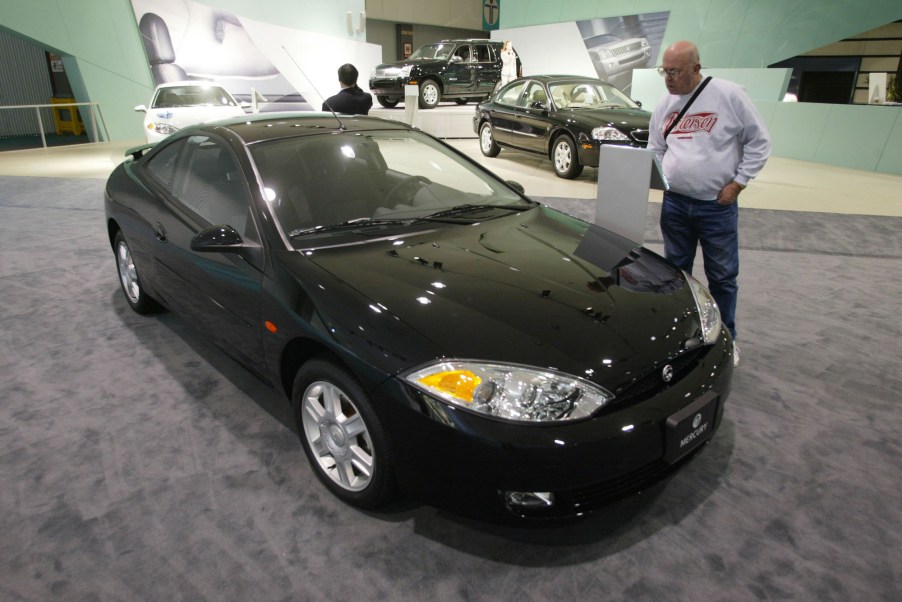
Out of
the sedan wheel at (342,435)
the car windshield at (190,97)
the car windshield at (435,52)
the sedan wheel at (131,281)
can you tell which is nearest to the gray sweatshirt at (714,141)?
the sedan wheel at (342,435)

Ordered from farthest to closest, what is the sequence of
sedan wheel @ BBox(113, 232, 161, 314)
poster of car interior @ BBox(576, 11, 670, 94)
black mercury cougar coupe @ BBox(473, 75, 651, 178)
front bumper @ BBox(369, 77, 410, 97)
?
1. poster of car interior @ BBox(576, 11, 670, 94)
2. front bumper @ BBox(369, 77, 410, 97)
3. black mercury cougar coupe @ BBox(473, 75, 651, 178)
4. sedan wheel @ BBox(113, 232, 161, 314)

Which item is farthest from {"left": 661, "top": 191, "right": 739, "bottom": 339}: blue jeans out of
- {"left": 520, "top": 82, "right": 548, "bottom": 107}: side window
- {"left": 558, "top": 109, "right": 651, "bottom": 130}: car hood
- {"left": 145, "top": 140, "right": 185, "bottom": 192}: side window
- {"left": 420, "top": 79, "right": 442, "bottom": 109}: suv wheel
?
{"left": 420, "top": 79, "right": 442, "bottom": 109}: suv wheel

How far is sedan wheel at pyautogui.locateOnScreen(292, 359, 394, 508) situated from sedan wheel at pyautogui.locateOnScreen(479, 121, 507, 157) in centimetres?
753

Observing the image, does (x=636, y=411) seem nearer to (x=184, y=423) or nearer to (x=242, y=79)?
(x=184, y=423)

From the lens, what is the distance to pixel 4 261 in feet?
14.5

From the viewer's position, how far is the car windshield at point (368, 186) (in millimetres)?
2234

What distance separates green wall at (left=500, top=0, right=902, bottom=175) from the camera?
28.7 feet

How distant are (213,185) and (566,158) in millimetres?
5618

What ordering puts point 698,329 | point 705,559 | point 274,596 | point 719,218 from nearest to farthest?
point 274,596 < point 705,559 < point 698,329 < point 719,218

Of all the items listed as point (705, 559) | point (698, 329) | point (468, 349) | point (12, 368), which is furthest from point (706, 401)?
point (12, 368)

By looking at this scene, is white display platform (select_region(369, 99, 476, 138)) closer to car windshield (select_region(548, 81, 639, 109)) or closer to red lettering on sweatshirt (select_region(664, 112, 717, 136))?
car windshield (select_region(548, 81, 639, 109))

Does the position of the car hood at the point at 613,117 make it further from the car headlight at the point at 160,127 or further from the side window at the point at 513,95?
the car headlight at the point at 160,127

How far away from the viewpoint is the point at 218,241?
2.09 m

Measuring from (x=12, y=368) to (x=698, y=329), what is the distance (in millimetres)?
3060
